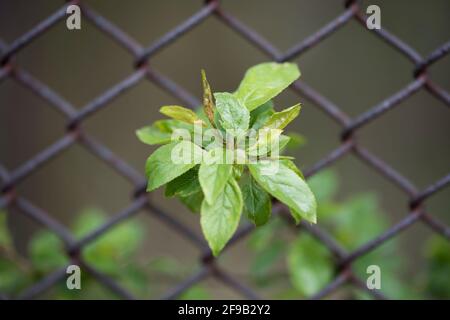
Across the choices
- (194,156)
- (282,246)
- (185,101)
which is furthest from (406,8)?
(194,156)

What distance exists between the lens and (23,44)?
79cm

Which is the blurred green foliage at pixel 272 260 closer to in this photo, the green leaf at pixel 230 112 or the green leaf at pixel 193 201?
the green leaf at pixel 193 201

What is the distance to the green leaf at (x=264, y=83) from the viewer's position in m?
0.58

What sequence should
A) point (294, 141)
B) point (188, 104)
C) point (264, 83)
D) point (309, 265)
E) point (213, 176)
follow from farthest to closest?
1. point (309, 265)
2. point (188, 104)
3. point (294, 141)
4. point (264, 83)
5. point (213, 176)

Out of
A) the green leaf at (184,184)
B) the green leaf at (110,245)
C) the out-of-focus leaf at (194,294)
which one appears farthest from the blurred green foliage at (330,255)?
the green leaf at (184,184)

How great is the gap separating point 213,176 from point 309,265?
1.68 ft

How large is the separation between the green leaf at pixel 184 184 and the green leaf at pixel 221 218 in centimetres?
4

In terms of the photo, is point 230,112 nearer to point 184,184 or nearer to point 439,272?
point 184,184

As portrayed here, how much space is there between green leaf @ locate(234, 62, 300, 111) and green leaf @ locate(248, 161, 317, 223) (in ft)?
0.26

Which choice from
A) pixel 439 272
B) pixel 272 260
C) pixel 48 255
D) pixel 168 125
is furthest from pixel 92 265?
pixel 439 272

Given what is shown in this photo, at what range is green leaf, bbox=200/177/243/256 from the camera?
0.50m

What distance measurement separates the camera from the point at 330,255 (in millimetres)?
986

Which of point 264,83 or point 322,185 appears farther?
point 322,185
